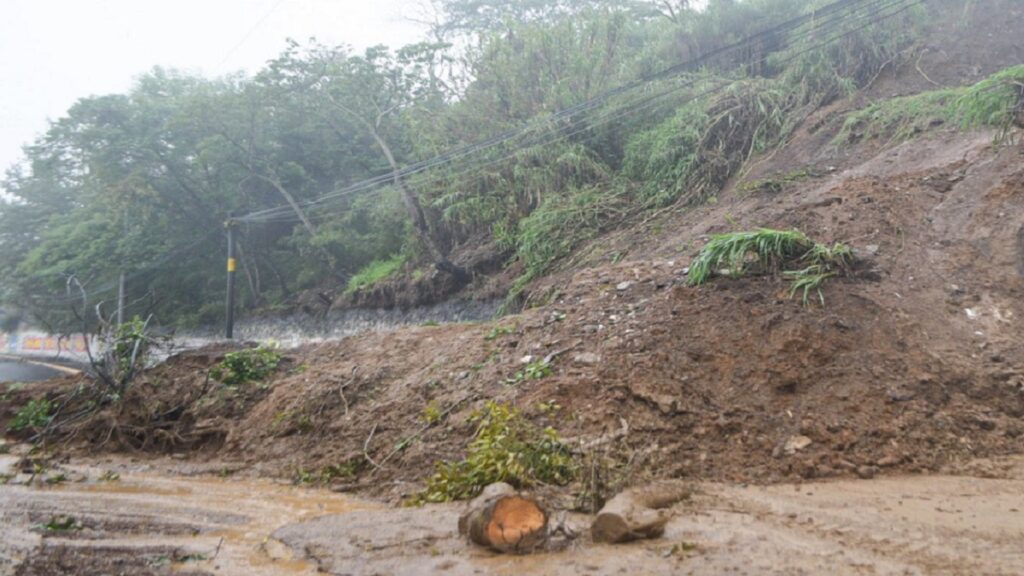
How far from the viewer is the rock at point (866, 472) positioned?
4.47m

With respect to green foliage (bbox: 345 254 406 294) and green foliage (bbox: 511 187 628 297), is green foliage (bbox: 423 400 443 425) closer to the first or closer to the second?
green foliage (bbox: 511 187 628 297)

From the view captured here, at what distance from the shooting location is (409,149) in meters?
20.3

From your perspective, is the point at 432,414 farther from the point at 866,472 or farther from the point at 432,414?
the point at 866,472

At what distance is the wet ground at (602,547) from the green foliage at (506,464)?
0.26 metres

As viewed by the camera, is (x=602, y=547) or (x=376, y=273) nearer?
(x=602, y=547)

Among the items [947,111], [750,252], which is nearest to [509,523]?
[750,252]

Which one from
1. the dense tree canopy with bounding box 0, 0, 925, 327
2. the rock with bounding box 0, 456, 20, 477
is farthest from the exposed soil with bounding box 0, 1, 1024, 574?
the dense tree canopy with bounding box 0, 0, 925, 327

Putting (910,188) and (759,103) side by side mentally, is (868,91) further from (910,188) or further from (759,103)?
(910,188)


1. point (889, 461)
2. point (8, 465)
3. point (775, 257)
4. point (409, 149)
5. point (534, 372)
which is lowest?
point (889, 461)

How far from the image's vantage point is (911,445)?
4715mm

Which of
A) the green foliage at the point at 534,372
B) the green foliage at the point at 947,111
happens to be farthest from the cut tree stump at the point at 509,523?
the green foliage at the point at 947,111

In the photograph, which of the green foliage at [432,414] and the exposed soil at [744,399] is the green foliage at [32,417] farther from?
the green foliage at [432,414]

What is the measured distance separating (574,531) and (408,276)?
42.0 ft

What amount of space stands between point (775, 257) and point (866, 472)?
243cm
